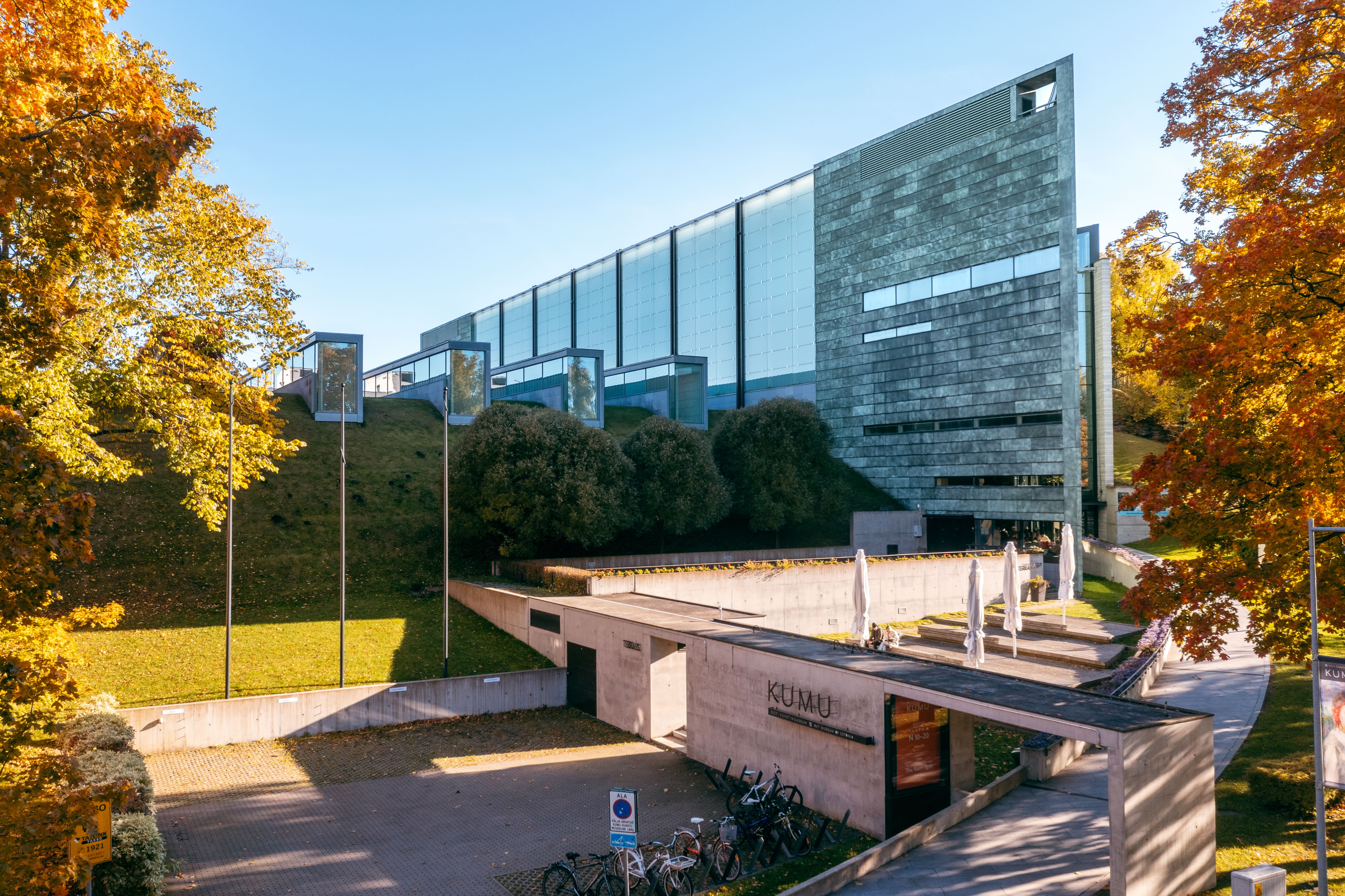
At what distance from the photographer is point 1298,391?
38.3ft

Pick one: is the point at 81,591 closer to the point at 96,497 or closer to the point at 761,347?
the point at 96,497

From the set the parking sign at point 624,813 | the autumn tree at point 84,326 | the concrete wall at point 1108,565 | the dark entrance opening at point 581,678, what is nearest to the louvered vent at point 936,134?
the concrete wall at point 1108,565

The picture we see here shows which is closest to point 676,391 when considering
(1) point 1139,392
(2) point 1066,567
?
(2) point 1066,567

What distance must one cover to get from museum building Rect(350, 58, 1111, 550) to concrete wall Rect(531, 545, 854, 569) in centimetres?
1094

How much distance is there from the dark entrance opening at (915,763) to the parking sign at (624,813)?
508 cm

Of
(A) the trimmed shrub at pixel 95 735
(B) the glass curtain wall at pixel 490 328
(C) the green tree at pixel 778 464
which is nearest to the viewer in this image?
(A) the trimmed shrub at pixel 95 735

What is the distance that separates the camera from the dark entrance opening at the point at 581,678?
21734mm

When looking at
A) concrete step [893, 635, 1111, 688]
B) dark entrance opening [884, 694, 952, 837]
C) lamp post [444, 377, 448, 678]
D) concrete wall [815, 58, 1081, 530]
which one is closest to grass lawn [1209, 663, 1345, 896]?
dark entrance opening [884, 694, 952, 837]

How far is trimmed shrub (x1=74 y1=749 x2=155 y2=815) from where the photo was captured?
1202 centimetres

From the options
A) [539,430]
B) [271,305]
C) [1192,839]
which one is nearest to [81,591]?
[271,305]

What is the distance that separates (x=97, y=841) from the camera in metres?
9.31

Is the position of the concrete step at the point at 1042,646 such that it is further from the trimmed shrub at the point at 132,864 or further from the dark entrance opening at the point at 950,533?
the trimmed shrub at the point at 132,864

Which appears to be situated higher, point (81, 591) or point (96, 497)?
point (96, 497)

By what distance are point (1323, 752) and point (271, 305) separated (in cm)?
2286
